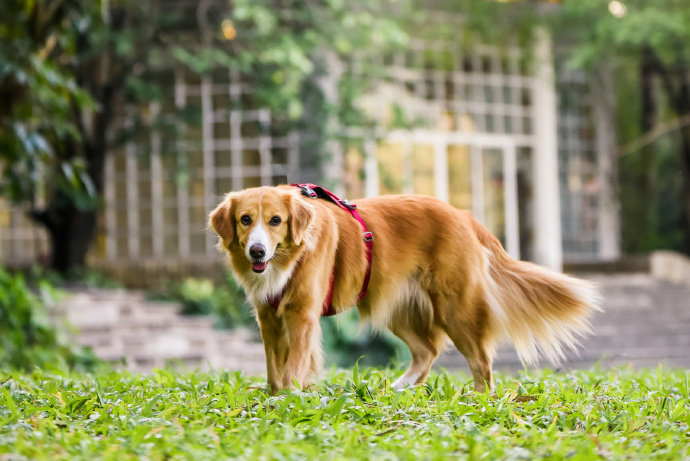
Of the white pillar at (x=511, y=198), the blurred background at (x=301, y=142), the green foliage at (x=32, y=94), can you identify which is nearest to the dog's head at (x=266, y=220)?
the green foliage at (x=32, y=94)

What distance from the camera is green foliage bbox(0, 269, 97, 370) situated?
25.6 ft

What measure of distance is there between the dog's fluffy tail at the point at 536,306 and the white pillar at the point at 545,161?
11.4m

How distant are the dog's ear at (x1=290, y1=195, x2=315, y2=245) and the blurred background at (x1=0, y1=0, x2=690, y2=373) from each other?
163 inches

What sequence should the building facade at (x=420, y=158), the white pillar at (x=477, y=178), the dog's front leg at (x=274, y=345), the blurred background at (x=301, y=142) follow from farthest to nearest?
the white pillar at (x=477, y=178)
the building facade at (x=420, y=158)
the blurred background at (x=301, y=142)
the dog's front leg at (x=274, y=345)

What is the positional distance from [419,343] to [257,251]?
1.51 m

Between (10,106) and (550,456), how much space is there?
6720 mm

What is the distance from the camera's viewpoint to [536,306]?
4.54 metres

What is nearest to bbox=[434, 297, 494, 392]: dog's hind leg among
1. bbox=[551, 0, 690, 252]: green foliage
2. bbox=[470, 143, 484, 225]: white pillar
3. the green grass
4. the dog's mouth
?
the green grass

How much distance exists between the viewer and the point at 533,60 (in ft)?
51.3

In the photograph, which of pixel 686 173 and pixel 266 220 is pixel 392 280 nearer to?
pixel 266 220

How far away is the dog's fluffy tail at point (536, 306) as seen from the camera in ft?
14.8

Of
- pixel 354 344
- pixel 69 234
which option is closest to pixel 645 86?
pixel 354 344

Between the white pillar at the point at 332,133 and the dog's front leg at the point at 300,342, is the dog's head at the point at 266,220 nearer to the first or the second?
the dog's front leg at the point at 300,342

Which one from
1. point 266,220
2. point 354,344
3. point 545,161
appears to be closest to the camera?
point 266,220
